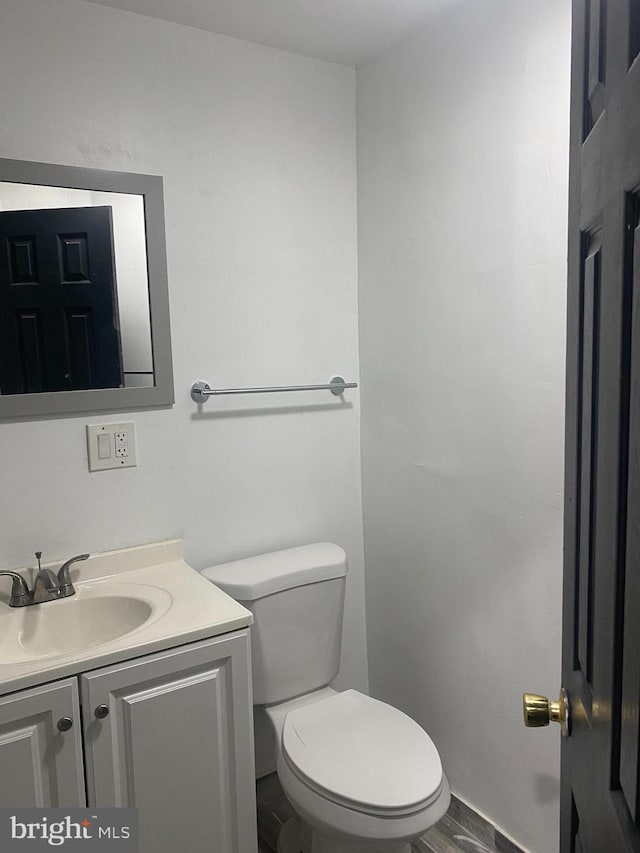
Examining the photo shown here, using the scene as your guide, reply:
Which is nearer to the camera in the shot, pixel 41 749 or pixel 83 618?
pixel 41 749

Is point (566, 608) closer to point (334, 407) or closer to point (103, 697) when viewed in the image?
point (103, 697)

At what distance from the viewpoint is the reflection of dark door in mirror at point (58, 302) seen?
5.43 feet

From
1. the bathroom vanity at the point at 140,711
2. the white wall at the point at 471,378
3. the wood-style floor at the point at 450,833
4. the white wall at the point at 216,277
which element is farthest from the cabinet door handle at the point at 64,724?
the white wall at the point at 471,378

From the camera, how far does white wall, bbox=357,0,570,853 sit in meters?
1.61

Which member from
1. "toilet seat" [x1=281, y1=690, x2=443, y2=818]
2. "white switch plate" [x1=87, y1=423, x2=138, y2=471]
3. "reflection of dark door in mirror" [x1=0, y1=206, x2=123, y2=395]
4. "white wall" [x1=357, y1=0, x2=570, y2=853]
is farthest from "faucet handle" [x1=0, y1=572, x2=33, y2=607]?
"white wall" [x1=357, y1=0, x2=570, y2=853]

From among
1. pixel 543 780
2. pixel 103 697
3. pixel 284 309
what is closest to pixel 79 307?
pixel 284 309

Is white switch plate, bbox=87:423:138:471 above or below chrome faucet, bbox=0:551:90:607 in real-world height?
above

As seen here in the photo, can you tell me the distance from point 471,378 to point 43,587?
1266mm

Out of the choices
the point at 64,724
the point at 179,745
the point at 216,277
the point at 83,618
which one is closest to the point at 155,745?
the point at 179,745

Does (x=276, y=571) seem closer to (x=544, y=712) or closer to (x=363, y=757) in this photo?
(x=363, y=757)

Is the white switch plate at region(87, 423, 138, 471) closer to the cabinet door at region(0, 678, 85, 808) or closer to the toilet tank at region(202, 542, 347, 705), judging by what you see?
the toilet tank at region(202, 542, 347, 705)

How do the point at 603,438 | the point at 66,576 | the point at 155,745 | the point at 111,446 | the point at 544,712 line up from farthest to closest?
the point at 111,446, the point at 66,576, the point at 155,745, the point at 544,712, the point at 603,438
